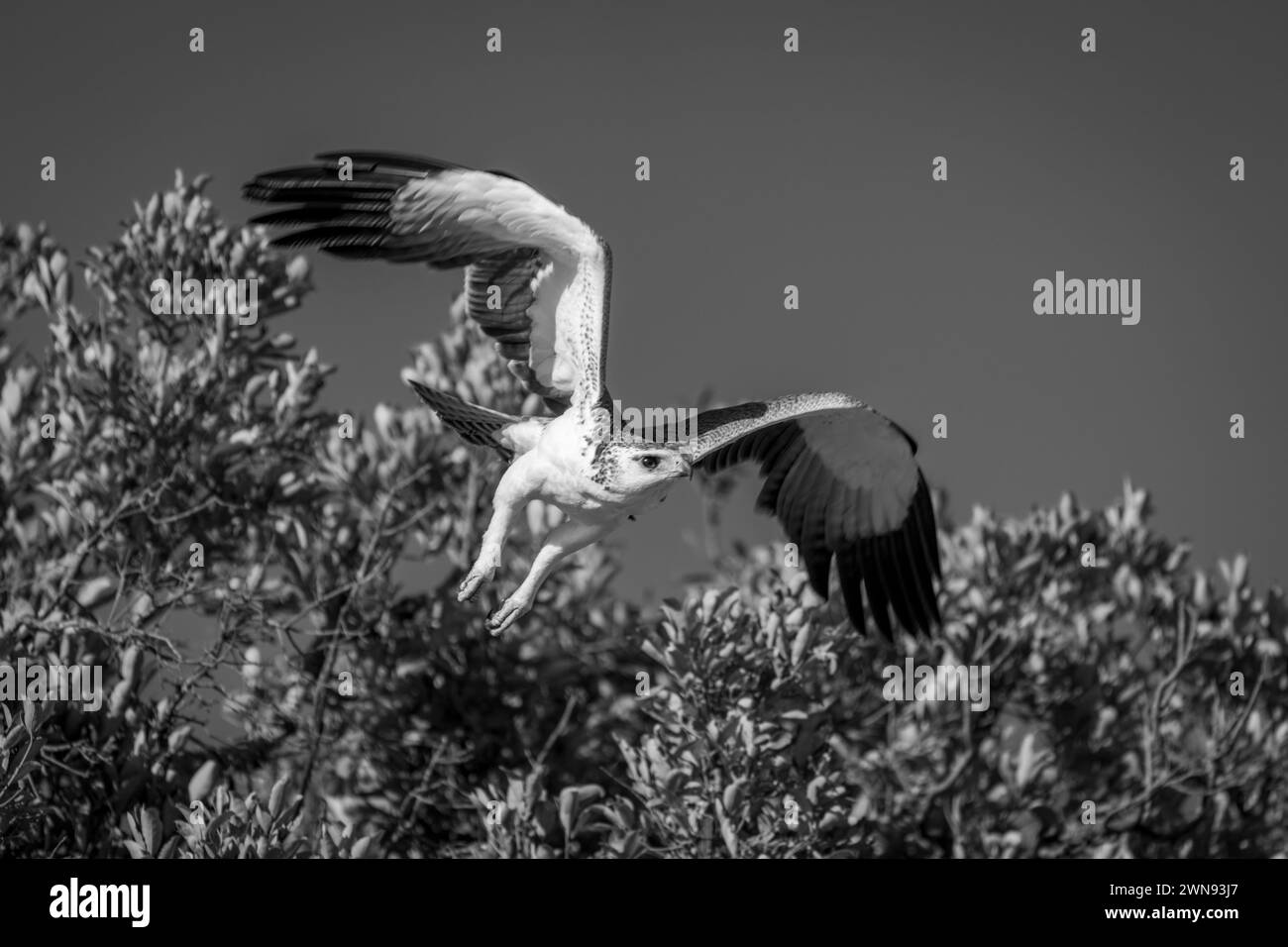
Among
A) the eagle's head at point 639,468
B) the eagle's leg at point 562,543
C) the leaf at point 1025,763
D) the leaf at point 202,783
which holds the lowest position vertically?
the leaf at point 1025,763

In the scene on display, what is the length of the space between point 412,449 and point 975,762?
14.2ft

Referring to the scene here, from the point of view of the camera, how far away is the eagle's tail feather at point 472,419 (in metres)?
10.6

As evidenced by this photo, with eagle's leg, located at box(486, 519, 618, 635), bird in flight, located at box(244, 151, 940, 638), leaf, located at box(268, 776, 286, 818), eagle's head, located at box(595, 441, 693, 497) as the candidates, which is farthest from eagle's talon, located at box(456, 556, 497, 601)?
leaf, located at box(268, 776, 286, 818)

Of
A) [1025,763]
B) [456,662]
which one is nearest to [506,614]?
[456,662]

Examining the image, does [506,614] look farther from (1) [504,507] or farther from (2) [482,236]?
(2) [482,236]

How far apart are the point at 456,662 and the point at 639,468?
3577mm

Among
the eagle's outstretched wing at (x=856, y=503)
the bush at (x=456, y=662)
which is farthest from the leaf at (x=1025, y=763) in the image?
the eagle's outstretched wing at (x=856, y=503)

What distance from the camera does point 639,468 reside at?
9.77m

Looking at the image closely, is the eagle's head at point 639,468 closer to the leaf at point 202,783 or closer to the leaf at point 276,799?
the leaf at point 276,799

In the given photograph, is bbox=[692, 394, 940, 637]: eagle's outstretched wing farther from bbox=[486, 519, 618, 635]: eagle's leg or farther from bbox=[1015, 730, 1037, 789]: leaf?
bbox=[486, 519, 618, 635]: eagle's leg

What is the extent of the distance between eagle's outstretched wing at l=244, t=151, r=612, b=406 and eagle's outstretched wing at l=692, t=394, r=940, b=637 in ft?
6.07

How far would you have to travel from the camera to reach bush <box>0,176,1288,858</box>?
1048 centimetres

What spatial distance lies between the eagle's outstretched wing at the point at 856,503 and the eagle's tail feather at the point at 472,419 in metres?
1.85

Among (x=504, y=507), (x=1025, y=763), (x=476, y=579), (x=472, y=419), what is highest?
(x=472, y=419)
